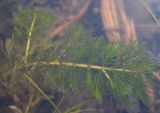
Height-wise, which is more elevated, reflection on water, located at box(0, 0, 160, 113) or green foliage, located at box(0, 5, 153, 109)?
reflection on water, located at box(0, 0, 160, 113)

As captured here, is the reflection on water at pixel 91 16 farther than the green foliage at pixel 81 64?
Yes

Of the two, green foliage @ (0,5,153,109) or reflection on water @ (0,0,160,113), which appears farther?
reflection on water @ (0,0,160,113)

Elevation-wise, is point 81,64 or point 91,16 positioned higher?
point 91,16

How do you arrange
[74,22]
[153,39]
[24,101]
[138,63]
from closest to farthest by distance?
[138,63] → [24,101] → [74,22] → [153,39]

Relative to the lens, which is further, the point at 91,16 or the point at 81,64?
the point at 91,16

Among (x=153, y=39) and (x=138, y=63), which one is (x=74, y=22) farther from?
(x=138, y=63)

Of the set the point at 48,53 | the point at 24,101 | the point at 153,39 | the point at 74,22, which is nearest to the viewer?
the point at 48,53

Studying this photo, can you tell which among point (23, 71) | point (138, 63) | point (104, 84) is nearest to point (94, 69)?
point (104, 84)

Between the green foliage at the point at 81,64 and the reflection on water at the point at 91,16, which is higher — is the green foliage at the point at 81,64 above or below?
below
